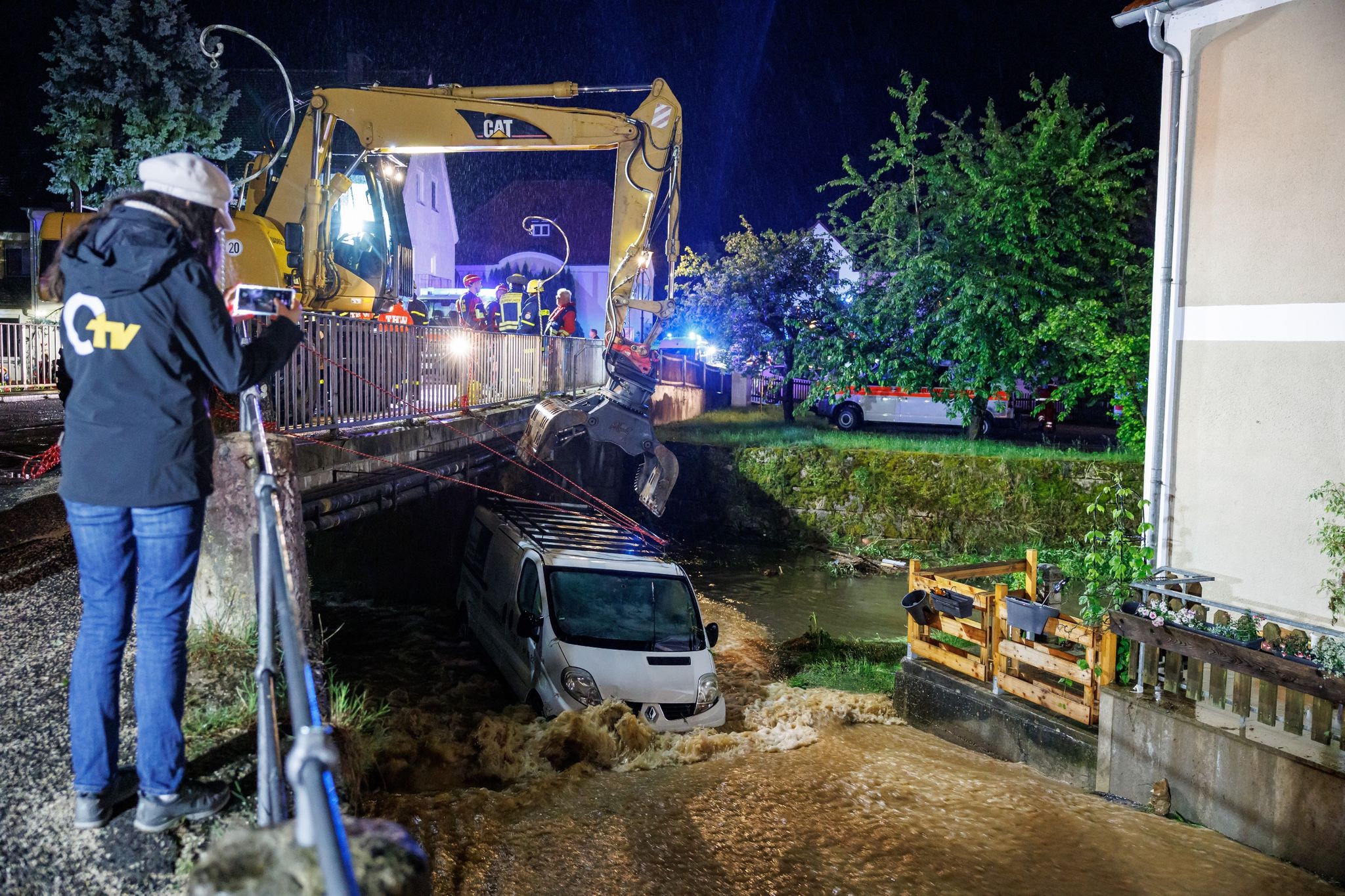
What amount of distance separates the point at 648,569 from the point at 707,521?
10342mm

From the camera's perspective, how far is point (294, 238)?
37.3ft

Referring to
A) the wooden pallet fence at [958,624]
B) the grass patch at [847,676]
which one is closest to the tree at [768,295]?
the grass patch at [847,676]

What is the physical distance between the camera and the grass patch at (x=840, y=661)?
10.4 meters

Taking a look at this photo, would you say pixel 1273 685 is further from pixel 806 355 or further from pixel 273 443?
pixel 806 355

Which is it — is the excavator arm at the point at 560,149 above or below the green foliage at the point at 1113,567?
above

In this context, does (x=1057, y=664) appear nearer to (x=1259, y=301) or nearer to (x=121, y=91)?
(x=1259, y=301)

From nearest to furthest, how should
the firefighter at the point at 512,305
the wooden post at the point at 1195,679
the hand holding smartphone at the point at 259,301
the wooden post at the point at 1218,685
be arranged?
the hand holding smartphone at the point at 259,301 < the wooden post at the point at 1218,685 < the wooden post at the point at 1195,679 < the firefighter at the point at 512,305

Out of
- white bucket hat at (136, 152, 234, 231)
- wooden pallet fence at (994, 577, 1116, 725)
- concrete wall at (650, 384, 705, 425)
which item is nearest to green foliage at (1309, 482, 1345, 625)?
wooden pallet fence at (994, 577, 1116, 725)

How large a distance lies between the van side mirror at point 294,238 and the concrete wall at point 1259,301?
1054 cm

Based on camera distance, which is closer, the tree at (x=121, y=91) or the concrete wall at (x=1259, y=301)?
the concrete wall at (x=1259, y=301)

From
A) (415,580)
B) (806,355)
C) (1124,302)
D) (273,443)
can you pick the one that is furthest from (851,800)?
(806,355)

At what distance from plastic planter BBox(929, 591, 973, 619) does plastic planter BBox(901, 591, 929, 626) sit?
0.54 ft

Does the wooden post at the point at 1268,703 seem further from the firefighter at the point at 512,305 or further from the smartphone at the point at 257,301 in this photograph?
the firefighter at the point at 512,305

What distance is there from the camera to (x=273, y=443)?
5016mm
